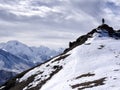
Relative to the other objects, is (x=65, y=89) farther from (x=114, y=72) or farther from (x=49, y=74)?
(x=49, y=74)

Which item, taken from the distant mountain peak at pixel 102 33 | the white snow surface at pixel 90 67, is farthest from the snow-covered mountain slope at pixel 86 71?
the distant mountain peak at pixel 102 33

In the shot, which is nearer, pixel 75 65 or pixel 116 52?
pixel 75 65

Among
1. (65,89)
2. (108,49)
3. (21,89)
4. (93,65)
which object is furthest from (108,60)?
(21,89)

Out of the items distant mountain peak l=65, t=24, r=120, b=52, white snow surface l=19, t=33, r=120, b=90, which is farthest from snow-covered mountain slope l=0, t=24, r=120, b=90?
distant mountain peak l=65, t=24, r=120, b=52

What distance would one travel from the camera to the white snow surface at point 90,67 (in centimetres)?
5944

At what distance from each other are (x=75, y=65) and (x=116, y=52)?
15787 mm

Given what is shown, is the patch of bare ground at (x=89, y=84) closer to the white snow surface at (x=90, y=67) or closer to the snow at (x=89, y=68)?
the snow at (x=89, y=68)

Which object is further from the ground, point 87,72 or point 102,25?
point 102,25

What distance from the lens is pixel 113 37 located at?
116 metres

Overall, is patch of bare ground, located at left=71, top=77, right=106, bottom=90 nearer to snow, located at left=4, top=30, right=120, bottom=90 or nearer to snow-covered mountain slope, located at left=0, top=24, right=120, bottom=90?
snow-covered mountain slope, located at left=0, top=24, right=120, bottom=90

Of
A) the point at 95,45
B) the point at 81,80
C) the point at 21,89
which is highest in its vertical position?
the point at 95,45

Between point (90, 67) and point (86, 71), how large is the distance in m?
3.22

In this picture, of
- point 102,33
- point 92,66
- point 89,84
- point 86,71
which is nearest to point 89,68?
point 92,66

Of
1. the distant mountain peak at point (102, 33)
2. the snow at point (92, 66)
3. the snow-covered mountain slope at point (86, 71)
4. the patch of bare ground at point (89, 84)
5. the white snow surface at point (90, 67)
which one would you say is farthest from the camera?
the distant mountain peak at point (102, 33)
